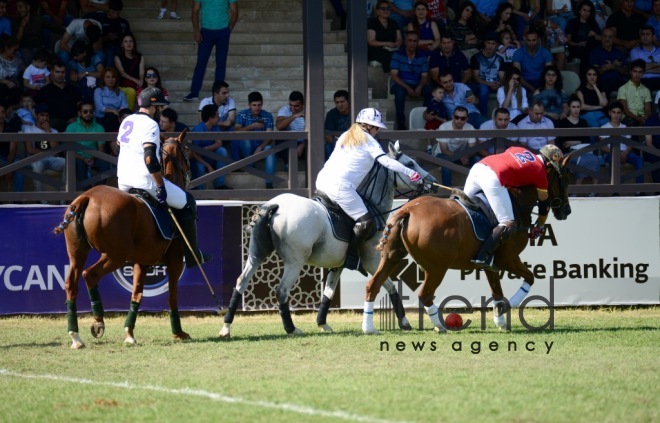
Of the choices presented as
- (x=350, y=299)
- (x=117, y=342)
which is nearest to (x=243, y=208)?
(x=350, y=299)

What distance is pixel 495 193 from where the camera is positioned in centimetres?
1376

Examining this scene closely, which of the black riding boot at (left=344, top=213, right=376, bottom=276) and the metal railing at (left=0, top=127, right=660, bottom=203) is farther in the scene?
the metal railing at (left=0, top=127, right=660, bottom=203)

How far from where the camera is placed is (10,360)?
482 inches

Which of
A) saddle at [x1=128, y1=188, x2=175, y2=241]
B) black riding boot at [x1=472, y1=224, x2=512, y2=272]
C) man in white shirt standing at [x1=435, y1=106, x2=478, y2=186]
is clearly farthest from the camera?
man in white shirt standing at [x1=435, y1=106, x2=478, y2=186]

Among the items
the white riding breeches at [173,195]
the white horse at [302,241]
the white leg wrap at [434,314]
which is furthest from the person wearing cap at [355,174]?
the white riding breeches at [173,195]

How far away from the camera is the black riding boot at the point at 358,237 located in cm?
1388

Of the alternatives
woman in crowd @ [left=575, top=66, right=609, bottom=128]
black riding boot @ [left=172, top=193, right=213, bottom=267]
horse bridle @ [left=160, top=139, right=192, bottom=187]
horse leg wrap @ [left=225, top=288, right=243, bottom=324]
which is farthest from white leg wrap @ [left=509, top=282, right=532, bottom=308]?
woman in crowd @ [left=575, top=66, right=609, bottom=128]

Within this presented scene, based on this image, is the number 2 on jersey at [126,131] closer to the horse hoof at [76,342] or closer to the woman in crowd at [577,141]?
the horse hoof at [76,342]

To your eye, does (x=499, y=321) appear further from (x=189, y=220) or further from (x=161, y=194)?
(x=161, y=194)

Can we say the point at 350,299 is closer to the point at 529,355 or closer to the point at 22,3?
the point at 529,355

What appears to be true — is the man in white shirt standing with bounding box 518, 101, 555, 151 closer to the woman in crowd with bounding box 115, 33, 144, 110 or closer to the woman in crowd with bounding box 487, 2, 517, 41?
the woman in crowd with bounding box 487, 2, 517, 41

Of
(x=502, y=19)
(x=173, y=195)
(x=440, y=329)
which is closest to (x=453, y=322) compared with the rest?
(x=440, y=329)

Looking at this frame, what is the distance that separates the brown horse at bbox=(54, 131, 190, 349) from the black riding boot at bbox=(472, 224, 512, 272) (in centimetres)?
350

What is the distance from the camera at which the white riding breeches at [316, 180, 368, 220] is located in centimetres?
1395
